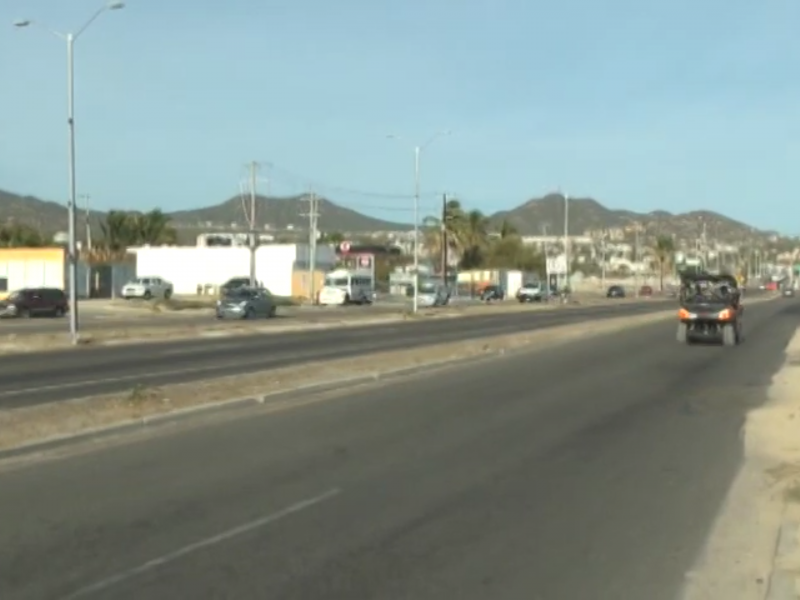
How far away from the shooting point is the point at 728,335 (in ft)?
133

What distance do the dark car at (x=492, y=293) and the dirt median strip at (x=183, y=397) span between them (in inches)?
3078

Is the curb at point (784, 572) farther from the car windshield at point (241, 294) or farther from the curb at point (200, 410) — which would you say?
the car windshield at point (241, 294)

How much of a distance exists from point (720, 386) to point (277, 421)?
10.9 meters

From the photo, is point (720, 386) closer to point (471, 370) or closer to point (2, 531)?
point (471, 370)

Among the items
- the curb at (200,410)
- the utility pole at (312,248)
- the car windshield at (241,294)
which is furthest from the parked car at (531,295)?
the curb at (200,410)

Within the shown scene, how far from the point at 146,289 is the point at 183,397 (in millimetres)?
72739

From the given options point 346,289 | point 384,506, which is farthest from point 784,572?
point 346,289

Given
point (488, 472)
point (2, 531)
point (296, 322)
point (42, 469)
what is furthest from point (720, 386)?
point (296, 322)

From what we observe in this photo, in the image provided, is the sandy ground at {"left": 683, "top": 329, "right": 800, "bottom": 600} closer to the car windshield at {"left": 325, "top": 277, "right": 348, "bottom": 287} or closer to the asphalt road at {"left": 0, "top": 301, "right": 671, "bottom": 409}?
the asphalt road at {"left": 0, "top": 301, "right": 671, "bottom": 409}

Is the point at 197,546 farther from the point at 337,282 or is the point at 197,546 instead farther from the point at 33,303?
the point at 337,282

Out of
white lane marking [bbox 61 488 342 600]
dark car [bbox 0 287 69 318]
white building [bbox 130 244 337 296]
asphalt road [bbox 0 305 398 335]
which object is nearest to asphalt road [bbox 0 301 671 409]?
asphalt road [bbox 0 305 398 335]

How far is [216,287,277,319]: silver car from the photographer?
63.6 metres

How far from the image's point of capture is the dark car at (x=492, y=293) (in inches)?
4439

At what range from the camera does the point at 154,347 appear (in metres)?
39.5
